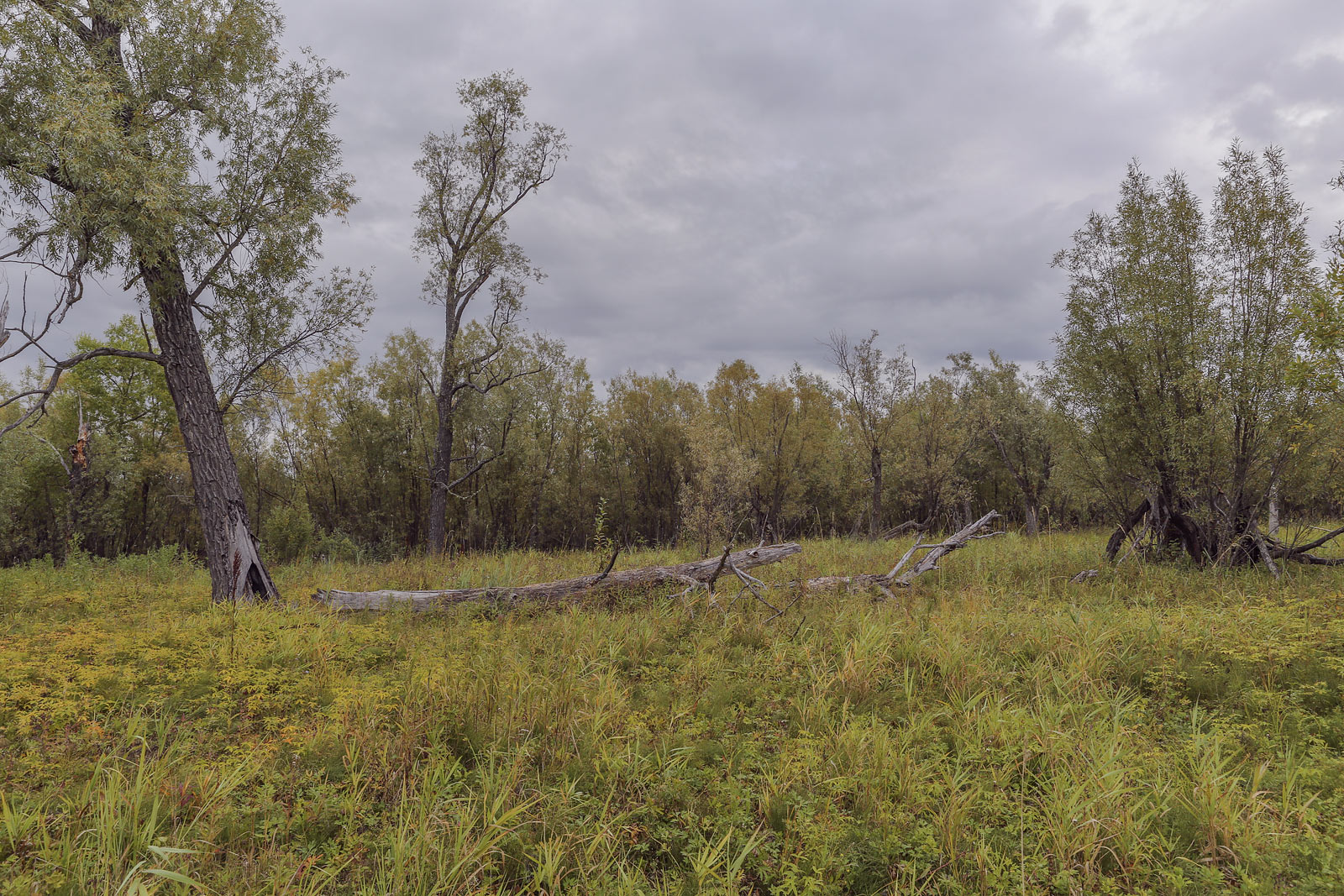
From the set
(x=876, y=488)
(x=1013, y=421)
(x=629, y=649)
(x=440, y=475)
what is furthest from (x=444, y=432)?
(x=1013, y=421)

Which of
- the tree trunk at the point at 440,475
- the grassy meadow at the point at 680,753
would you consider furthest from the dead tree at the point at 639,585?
the tree trunk at the point at 440,475

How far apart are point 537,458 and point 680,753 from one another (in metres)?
24.9

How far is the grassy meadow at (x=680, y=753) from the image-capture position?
3.29m

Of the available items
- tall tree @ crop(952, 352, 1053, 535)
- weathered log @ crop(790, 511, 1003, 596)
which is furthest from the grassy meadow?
tall tree @ crop(952, 352, 1053, 535)

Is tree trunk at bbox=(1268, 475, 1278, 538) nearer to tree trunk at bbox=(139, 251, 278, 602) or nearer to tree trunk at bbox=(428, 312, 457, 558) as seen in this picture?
tree trunk at bbox=(139, 251, 278, 602)

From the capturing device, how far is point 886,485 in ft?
99.5

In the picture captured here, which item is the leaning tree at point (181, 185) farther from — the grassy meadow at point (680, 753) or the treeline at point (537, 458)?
the treeline at point (537, 458)

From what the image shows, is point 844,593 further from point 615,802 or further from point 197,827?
point 197,827

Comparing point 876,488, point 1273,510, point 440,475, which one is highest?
point 440,475

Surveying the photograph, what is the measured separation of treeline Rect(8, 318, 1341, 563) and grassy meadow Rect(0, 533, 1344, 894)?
1156 centimetres

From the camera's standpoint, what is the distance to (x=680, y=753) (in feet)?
14.9

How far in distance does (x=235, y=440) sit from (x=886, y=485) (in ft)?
109

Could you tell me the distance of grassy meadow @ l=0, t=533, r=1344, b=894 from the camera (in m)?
3.29

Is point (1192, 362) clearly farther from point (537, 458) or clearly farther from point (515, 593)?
point (537, 458)
